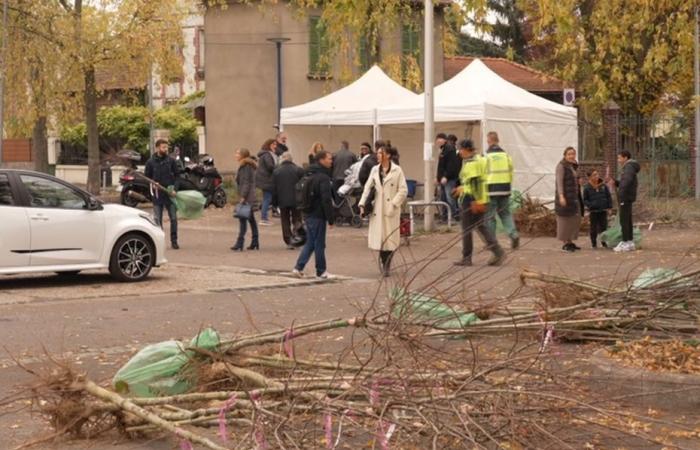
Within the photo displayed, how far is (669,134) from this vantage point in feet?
110

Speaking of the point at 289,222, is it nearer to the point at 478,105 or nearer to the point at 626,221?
the point at 626,221

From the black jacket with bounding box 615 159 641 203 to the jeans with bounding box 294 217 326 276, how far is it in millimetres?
5428

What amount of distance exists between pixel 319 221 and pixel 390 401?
9799 millimetres

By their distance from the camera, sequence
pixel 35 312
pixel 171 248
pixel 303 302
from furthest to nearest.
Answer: pixel 171 248, pixel 303 302, pixel 35 312

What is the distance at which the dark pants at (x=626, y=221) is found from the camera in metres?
19.8

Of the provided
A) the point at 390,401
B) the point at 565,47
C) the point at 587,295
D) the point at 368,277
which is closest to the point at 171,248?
the point at 368,277

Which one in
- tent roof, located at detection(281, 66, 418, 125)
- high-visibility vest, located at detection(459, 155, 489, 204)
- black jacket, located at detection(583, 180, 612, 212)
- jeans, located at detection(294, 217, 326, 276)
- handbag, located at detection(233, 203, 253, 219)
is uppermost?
tent roof, located at detection(281, 66, 418, 125)

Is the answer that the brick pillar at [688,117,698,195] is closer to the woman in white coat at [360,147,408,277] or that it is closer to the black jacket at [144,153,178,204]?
the black jacket at [144,153,178,204]

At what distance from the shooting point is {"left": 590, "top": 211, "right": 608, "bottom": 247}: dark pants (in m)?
20.9

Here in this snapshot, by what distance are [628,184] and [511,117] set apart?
774cm

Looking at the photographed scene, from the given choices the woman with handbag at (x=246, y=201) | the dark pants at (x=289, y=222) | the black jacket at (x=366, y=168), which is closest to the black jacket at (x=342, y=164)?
the black jacket at (x=366, y=168)

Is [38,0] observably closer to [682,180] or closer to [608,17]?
[682,180]

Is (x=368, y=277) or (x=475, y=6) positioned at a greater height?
(x=475, y=6)

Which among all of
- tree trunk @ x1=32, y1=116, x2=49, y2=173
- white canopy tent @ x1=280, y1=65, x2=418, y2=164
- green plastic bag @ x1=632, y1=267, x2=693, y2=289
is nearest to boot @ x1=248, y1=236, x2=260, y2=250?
white canopy tent @ x1=280, y1=65, x2=418, y2=164
